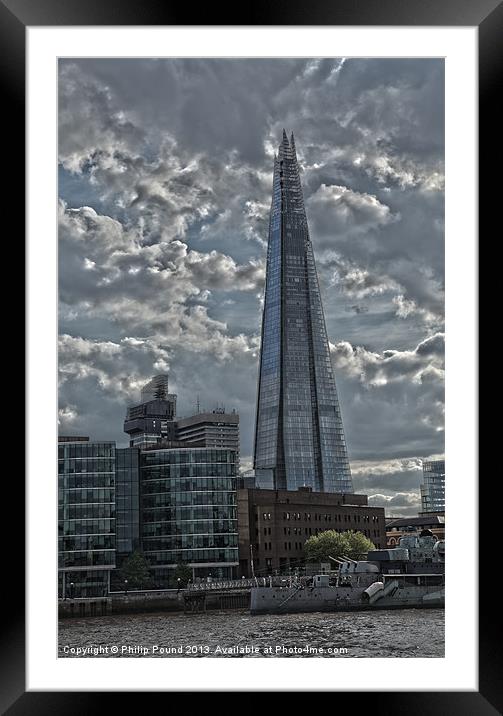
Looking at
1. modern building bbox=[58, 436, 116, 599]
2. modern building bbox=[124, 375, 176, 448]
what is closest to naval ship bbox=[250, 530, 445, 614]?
modern building bbox=[58, 436, 116, 599]

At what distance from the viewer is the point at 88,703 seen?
11.0 feet

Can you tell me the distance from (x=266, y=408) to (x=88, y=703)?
30378 mm

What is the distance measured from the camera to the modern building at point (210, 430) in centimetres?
2760

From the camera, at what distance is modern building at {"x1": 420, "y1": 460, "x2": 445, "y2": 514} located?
2720 centimetres

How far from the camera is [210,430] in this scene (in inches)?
1125

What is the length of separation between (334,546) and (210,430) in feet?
24.8

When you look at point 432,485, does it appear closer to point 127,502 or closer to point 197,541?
point 197,541

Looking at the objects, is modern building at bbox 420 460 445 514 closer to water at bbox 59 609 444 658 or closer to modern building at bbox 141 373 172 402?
modern building at bbox 141 373 172 402

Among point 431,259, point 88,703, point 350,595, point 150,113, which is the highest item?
point 150,113

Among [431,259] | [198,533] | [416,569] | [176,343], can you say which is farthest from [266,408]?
[416,569]

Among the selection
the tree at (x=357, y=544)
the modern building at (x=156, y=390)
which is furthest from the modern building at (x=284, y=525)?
the modern building at (x=156, y=390)

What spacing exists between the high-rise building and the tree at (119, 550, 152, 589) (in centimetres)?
1186
